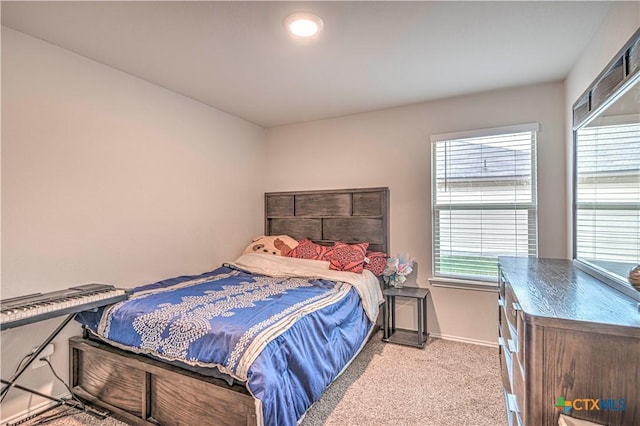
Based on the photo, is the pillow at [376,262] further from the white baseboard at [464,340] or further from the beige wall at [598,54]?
the beige wall at [598,54]

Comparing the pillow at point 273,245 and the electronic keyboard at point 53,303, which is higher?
the pillow at point 273,245

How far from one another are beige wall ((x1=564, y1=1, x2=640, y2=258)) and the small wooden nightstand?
1321mm

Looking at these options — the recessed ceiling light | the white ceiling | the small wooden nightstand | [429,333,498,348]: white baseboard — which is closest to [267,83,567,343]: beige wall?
[429,333,498,348]: white baseboard

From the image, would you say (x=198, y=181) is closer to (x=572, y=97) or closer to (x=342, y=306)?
(x=342, y=306)

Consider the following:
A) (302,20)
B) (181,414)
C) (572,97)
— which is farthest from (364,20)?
(181,414)

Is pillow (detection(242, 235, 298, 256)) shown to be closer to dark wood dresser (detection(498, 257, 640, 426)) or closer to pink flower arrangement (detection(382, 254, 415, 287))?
pink flower arrangement (detection(382, 254, 415, 287))

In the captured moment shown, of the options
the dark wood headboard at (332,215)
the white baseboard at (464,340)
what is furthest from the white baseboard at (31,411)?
the white baseboard at (464,340)

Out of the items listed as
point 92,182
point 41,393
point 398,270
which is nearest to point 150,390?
point 41,393

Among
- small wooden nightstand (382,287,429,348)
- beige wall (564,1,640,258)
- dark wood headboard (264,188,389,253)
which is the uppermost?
beige wall (564,1,640,258)

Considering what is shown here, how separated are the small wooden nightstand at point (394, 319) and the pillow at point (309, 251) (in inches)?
30.1

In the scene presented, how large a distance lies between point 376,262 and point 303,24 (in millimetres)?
2319

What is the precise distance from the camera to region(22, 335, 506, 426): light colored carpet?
1997 millimetres

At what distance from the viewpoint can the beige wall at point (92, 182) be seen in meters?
2.07

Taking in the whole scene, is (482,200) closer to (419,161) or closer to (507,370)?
(419,161)
